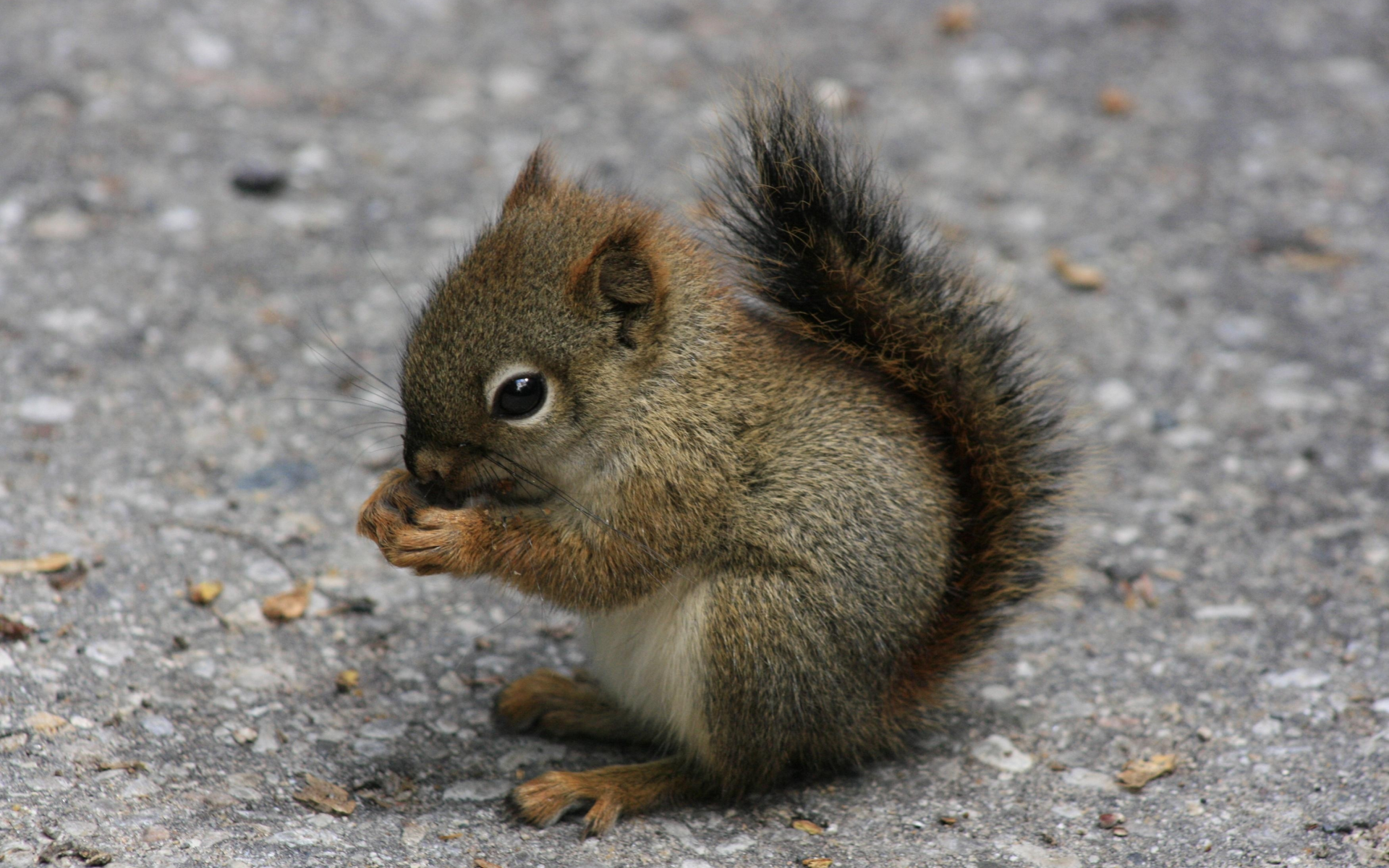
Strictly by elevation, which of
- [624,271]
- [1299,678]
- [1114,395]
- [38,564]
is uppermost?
[624,271]

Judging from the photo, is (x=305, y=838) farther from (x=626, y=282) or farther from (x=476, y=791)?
(x=626, y=282)

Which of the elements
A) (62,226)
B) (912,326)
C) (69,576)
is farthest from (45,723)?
(62,226)

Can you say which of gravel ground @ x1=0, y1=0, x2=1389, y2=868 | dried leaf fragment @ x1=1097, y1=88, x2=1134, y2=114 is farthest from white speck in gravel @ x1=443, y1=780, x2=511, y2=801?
dried leaf fragment @ x1=1097, y1=88, x2=1134, y2=114

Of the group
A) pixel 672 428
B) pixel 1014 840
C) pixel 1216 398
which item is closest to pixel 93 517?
pixel 672 428

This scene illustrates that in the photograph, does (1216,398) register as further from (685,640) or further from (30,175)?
(30,175)

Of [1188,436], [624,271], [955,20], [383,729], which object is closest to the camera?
[624,271]

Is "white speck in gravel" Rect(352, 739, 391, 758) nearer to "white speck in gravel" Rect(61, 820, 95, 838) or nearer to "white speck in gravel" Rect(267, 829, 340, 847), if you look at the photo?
"white speck in gravel" Rect(267, 829, 340, 847)
